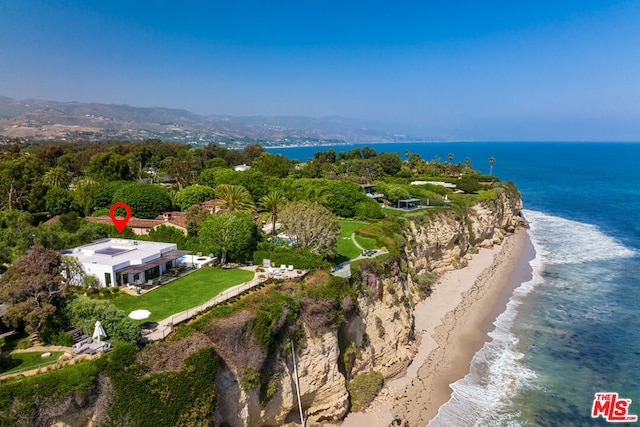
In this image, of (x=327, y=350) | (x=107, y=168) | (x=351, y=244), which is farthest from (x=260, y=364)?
(x=107, y=168)

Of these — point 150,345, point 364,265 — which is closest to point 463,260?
point 364,265

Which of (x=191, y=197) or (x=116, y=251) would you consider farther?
(x=191, y=197)

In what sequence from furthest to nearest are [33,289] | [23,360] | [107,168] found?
[107,168] → [33,289] → [23,360]

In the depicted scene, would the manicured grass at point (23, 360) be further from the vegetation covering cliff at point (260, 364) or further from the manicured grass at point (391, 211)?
the manicured grass at point (391, 211)

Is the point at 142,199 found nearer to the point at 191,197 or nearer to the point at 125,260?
the point at 191,197

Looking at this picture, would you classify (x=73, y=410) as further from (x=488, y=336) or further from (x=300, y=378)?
(x=488, y=336)

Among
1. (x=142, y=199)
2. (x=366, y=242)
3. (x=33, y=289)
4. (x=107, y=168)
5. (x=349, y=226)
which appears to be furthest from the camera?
(x=107, y=168)
